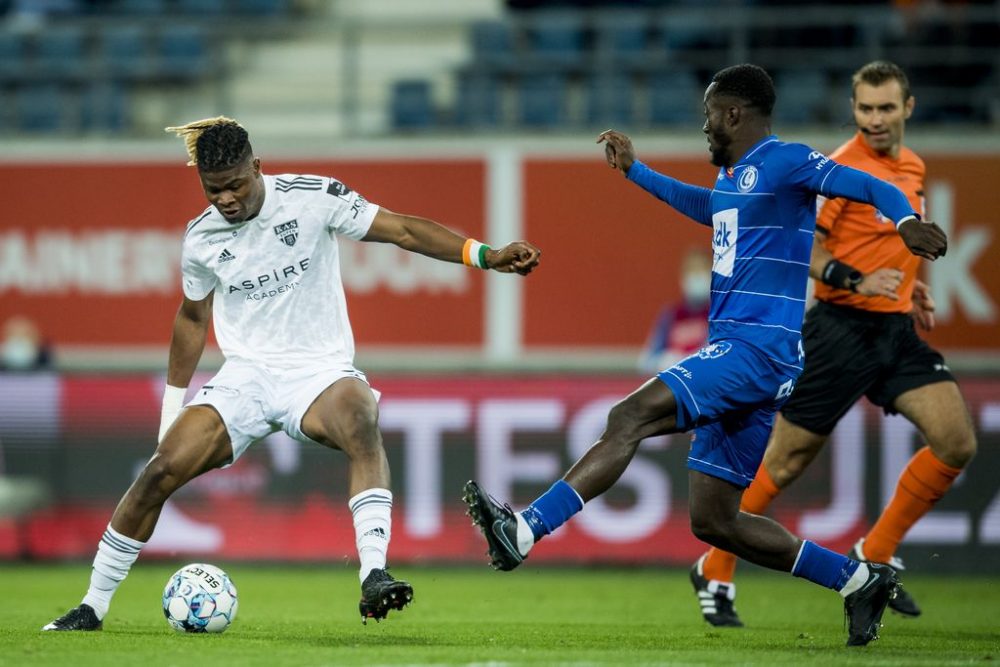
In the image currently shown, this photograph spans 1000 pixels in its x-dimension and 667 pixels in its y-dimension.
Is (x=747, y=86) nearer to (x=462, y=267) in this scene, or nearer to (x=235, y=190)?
(x=235, y=190)

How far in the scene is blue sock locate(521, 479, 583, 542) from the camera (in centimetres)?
573

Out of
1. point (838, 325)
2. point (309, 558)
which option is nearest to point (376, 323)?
point (309, 558)

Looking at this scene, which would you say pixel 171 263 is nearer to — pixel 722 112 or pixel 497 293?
pixel 497 293

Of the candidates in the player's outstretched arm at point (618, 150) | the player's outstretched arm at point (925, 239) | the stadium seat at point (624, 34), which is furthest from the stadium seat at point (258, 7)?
the player's outstretched arm at point (925, 239)

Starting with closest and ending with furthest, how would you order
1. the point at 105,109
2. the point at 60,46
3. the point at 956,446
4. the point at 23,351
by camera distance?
1. the point at 956,446
2. the point at 23,351
3. the point at 105,109
4. the point at 60,46

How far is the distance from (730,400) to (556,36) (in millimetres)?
9788

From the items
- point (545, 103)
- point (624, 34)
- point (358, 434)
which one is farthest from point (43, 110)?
point (358, 434)

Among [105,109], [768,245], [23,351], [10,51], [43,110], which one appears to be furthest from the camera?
[10,51]

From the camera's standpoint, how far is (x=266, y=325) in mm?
6469

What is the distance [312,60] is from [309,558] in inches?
282

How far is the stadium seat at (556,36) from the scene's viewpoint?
1509cm

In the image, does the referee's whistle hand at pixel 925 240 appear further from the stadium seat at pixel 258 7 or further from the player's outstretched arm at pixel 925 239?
the stadium seat at pixel 258 7

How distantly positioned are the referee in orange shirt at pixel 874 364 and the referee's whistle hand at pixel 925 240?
1.79 metres

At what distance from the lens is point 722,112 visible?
6160 millimetres
